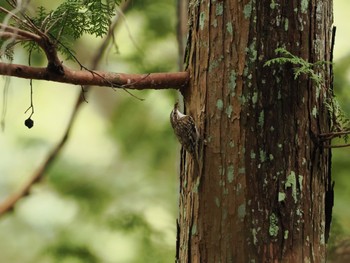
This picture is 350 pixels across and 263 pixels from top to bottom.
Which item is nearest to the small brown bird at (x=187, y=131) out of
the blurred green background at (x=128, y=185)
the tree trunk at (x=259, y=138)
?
the tree trunk at (x=259, y=138)

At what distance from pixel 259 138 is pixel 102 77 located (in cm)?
41

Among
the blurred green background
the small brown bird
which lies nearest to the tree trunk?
the small brown bird

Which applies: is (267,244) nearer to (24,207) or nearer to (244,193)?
(244,193)

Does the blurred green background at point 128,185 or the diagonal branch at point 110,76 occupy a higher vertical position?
the blurred green background at point 128,185

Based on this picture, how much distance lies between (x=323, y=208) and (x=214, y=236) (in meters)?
0.29

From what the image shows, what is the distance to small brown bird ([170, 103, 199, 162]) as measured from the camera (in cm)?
157

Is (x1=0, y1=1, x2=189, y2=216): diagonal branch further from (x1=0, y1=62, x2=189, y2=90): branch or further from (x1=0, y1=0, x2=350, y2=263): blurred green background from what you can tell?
(x1=0, y1=0, x2=350, y2=263): blurred green background

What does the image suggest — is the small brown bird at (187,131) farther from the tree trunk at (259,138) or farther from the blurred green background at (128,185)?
the blurred green background at (128,185)

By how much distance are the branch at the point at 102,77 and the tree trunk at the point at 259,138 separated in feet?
0.27

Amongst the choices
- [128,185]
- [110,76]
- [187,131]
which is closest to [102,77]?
[110,76]

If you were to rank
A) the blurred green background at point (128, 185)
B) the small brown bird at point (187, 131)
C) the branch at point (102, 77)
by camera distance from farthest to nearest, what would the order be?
the blurred green background at point (128, 185), the small brown bird at point (187, 131), the branch at point (102, 77)

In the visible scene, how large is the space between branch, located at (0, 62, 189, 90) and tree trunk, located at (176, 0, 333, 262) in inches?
3.3

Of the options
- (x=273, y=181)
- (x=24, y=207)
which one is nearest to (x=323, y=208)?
(x=273, y=181)

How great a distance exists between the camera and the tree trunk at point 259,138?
4.99 ft
